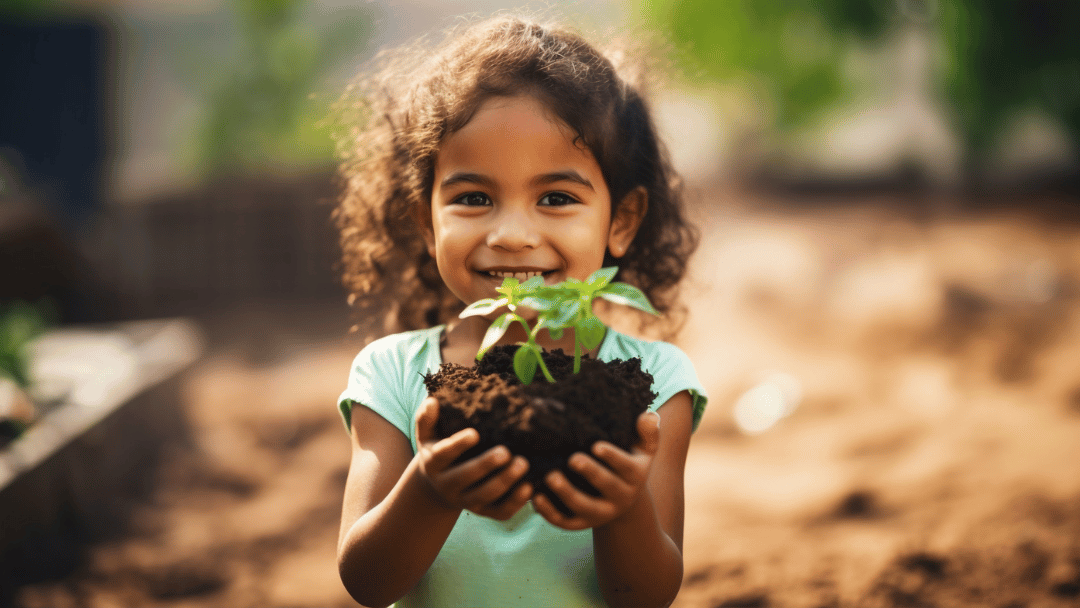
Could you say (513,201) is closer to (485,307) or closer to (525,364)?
(485,307)

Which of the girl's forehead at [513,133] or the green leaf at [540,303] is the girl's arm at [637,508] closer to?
the green leaf at [540,303]

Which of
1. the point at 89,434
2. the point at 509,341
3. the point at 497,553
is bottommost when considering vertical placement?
the point at 497,553

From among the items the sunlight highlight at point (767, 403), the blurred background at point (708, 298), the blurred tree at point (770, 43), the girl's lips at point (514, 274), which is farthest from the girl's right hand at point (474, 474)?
the blurred tree at point (770, 43)

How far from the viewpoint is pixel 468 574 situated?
141 cm

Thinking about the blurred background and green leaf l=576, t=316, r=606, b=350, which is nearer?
green leaf l=576, t=316, r=606, b=350

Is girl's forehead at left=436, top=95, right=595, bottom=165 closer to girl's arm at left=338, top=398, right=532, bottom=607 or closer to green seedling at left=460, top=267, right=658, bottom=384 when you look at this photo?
green seedling at left=460, top=267, right=658, bottom=384

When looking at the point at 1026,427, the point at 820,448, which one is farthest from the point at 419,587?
the point at 1026,427

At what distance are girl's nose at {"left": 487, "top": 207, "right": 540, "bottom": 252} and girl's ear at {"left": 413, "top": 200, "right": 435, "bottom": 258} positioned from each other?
0.31 meters

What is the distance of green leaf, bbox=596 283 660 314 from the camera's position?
1.14 meters

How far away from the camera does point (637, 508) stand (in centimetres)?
→ 119

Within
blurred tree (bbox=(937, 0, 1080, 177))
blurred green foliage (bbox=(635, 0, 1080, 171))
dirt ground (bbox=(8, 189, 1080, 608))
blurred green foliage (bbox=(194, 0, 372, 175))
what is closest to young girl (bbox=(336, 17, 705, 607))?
dirt ground (bbox=(8, 189, 1080, 608))

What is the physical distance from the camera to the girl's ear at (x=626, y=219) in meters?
1.67

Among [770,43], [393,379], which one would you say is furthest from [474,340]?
[770,43]

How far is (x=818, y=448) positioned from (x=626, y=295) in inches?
136
